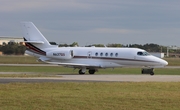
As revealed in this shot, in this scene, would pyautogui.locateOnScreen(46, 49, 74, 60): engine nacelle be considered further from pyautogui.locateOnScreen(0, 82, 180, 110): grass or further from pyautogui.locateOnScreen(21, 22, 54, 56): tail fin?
pyautogui.locateOnScreen(0, 82, 180, 110): grass

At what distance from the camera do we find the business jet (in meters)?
40.7

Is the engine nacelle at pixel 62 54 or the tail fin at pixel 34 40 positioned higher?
the tail fin at pixel 34 40

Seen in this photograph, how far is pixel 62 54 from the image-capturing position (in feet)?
140

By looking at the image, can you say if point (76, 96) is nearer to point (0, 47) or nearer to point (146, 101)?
point (146, 101)

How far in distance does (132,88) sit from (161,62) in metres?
18.2

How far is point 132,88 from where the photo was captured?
2238cm

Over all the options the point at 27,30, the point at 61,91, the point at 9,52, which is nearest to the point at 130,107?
the point at 61,91

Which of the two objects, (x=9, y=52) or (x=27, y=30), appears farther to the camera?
(x=9, y=52)

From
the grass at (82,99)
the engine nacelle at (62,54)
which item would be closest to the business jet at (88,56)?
the engine nacelle at (62,54)

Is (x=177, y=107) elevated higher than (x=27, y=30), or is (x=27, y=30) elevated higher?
(x=27, y=30)

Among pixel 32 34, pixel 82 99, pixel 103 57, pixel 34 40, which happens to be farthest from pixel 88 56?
pixel 82 99

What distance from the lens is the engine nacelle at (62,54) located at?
4272 centimetres

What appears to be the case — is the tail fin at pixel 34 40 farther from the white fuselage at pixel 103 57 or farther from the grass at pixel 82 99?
the grass at pixel 82 99

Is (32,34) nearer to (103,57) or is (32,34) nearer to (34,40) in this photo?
(34,40)
